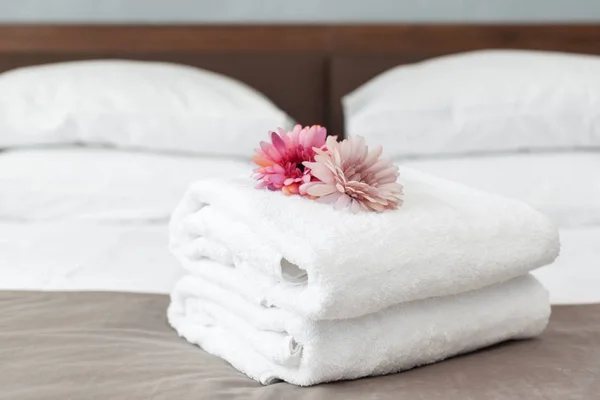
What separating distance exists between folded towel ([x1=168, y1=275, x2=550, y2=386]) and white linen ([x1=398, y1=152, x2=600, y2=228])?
30.0 inches

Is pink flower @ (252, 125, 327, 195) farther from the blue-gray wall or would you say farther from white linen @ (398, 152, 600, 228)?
the blue-gray wall

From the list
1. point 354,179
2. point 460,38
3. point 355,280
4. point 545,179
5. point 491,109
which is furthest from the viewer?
point 460,38

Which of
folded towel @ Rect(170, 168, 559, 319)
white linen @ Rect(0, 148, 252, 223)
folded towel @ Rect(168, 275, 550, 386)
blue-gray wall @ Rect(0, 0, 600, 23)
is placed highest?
folded towel @ Rect(170, 168, 559, 319)

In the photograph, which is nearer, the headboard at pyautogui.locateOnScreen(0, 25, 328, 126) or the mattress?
the mattress

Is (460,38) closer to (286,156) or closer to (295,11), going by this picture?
(295,11)

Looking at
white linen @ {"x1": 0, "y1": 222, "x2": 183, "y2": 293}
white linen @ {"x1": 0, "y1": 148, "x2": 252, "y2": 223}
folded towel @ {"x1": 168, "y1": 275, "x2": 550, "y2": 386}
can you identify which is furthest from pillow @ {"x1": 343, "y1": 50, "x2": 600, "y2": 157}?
folded towel @ {"x1": 168, "y1": 275, "x2": 550, "y2": 386}

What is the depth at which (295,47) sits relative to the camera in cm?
239

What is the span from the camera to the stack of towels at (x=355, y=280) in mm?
823

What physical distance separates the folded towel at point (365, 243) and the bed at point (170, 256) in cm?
10

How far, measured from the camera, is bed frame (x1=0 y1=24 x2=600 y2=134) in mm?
2254

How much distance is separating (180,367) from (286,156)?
0.86 feet

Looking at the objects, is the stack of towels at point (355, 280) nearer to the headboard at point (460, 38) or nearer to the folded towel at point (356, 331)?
the folded towel at point (356, 331)

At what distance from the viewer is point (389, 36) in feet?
7.80

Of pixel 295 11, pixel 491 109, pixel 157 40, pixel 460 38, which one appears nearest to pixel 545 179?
pixel 491 109
